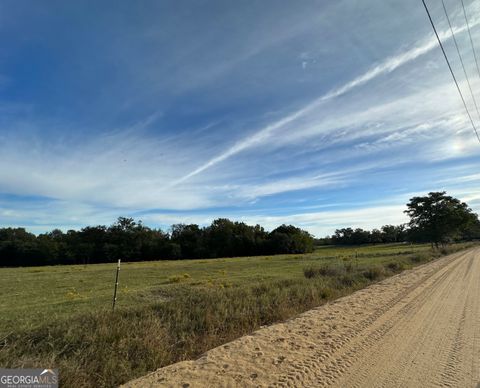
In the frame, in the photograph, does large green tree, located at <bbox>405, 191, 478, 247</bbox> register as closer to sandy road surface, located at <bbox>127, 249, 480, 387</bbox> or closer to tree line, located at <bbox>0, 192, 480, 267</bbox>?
tree line, located at <bbox>0, 192, 480, 267</bbox>

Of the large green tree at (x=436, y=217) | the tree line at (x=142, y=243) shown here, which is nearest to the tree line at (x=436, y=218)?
the large green tree at (x=436, y=217)

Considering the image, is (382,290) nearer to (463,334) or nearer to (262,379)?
(463,334)

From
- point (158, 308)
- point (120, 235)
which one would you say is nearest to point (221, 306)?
point (158, 308)

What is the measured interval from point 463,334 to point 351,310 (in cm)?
381

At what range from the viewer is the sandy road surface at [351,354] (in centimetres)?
555

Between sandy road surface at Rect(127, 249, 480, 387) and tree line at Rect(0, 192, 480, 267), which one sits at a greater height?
tree line at Rect(0, 192, 480, 267)

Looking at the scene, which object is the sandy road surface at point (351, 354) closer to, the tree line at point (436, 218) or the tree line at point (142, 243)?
the tree line at point (436, 218)

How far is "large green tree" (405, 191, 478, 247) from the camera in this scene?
200 ft

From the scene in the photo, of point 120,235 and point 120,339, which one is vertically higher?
point 120,235

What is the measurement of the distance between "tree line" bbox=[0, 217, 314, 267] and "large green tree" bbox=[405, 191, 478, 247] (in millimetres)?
50653

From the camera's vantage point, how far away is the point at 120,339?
23.2 ft

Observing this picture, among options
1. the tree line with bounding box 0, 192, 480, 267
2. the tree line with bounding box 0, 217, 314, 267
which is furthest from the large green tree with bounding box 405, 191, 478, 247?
the tree line with bounding box 0, 217, 314, 267

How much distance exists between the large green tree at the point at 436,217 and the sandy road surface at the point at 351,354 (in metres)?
57.9

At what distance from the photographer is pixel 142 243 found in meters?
101
